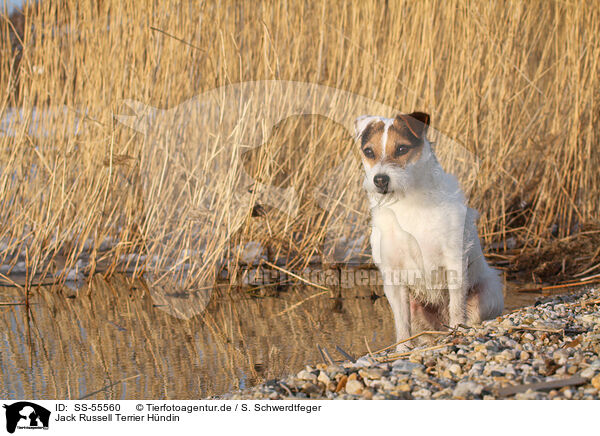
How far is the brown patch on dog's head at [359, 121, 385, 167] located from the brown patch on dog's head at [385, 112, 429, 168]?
0.04 meters

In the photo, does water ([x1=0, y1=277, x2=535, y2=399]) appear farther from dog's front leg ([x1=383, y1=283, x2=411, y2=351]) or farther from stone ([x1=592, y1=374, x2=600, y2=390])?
stone ([x1=592, y1=374, x2=600, y2=390])

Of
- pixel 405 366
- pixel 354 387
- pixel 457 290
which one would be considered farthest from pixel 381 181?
pixel 354 387

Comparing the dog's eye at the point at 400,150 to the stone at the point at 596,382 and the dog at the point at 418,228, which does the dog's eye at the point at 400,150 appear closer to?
the dog at the point at 418,228

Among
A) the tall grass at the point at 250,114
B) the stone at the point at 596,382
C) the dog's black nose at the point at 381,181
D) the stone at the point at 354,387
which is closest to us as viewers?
the stone at the point at 596,382

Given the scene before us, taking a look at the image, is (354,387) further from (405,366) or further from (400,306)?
(400,306)

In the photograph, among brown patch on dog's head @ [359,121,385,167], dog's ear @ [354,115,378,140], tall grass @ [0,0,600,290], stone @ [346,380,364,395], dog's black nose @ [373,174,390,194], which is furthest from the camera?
tall grass @ [0,0,600,290]

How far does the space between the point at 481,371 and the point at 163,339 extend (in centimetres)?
180

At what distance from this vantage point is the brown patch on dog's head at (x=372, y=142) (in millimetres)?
2920

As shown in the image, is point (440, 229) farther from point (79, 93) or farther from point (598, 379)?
point (79, 93)

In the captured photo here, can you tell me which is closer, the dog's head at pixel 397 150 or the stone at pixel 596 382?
the stone at pixel 596 382

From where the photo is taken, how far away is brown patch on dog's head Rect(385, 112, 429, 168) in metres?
2.89
